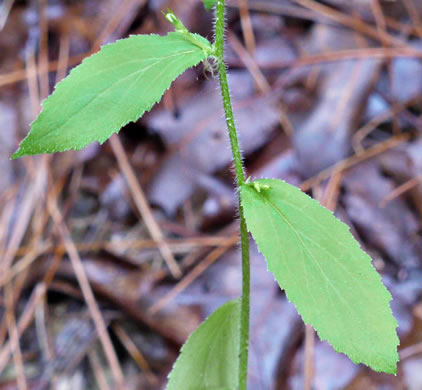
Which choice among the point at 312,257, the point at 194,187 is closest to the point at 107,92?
the point at 312,257

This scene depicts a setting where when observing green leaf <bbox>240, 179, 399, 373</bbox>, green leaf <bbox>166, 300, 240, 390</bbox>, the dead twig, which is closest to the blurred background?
the dead twig

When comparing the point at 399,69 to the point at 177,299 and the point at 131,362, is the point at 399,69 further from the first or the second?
the point at 131,362

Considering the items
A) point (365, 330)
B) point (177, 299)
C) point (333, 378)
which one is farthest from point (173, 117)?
point (365, 330)

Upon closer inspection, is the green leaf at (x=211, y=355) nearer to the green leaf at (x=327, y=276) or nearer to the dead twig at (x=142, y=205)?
the green leaf at (x=327, y=276)

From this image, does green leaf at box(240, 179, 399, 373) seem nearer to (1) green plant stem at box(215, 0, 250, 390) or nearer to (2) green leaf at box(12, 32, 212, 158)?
(1) green plant stem at box(215, 0, 250, 390)

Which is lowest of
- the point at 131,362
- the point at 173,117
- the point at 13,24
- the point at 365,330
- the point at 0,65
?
the point at 131,362
